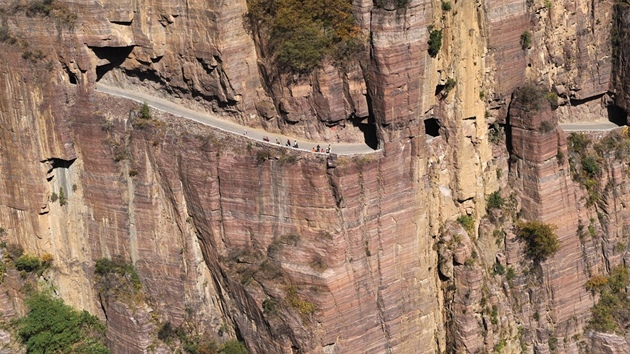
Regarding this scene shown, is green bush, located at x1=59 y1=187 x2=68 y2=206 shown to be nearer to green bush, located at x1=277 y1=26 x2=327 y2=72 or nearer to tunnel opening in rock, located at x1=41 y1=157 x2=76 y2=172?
tunnel opening in rock, located at x1=41 y1=157 x2=76 y2=172

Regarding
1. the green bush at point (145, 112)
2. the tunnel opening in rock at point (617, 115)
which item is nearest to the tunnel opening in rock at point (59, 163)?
the green bush at point (145, 112)

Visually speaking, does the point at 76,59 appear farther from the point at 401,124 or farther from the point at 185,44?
the point at 401,124

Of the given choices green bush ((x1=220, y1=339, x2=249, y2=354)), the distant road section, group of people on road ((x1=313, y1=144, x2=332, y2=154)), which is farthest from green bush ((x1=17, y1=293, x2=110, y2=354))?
the distant road section

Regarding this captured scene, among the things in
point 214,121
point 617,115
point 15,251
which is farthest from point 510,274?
point 15,251

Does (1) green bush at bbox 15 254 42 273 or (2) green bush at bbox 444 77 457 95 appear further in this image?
(1) green bush at bbox 15 254 42 273

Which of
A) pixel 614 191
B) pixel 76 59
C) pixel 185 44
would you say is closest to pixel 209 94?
pixel 185 44

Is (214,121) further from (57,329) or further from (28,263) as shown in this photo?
(57,329)
